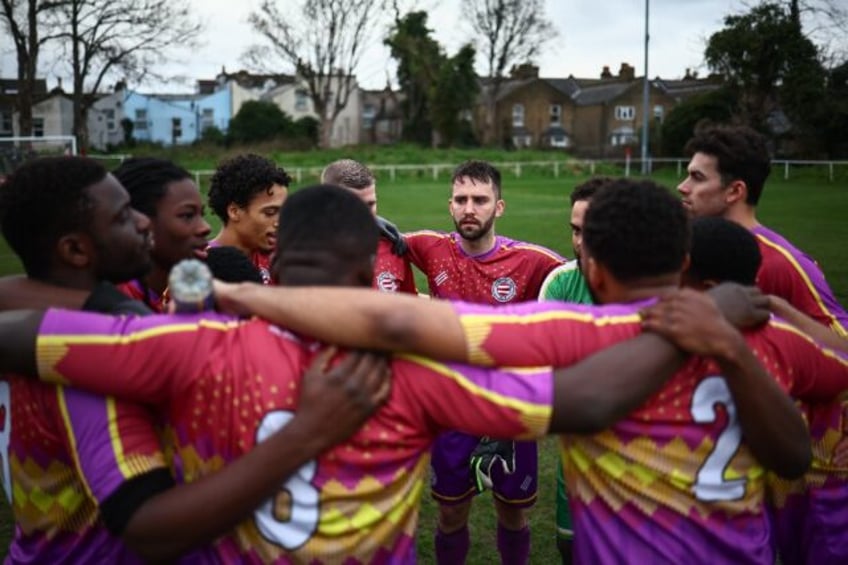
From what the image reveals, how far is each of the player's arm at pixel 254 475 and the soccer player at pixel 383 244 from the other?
326 centimetres

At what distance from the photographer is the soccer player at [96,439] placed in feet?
6.59

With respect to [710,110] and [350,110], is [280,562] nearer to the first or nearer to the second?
[710,110]

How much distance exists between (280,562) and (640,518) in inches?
Answer: 41.2

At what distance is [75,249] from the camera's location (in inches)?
93.9

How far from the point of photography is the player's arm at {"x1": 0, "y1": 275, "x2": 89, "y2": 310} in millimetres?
2342

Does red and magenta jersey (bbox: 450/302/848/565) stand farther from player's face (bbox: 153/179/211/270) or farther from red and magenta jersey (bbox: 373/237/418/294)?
red and magenta jersey (bbox: 373/237/418/294)

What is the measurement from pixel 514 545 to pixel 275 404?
317 cm

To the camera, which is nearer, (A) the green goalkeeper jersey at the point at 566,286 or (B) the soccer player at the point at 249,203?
(B) the soccer player at the point at 249,203

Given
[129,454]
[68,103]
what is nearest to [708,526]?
[129,454]

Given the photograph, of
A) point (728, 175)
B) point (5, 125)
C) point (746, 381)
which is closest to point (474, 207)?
point (728, 175)

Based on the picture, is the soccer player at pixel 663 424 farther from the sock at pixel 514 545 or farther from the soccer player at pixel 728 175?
the sock at pixel 514 545

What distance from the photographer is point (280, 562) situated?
7.06 ft

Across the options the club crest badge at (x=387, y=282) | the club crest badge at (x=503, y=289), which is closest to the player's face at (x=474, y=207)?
the club crest badge at (x=503, y=289)

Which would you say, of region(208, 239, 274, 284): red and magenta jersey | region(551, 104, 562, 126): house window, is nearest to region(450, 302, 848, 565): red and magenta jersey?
region(208, 239, 274, 284): red and magenta jersey
